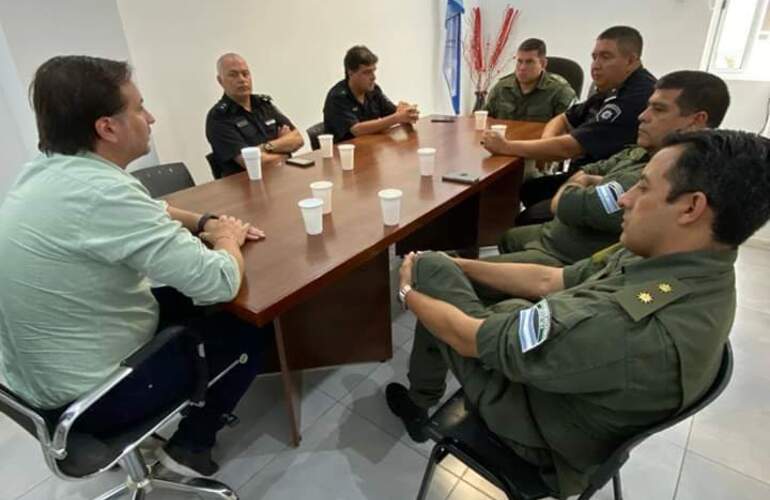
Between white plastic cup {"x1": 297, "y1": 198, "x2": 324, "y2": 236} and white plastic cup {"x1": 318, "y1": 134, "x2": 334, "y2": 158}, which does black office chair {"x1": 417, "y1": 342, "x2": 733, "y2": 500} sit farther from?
white plastic cup {"x1": 318, "y1": 134, "x2": 334, "y2": 158}

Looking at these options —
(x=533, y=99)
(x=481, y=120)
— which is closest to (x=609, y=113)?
(x=481, y=120)

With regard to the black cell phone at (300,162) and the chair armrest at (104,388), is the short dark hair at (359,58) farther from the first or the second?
the chair armrest at (104,388)

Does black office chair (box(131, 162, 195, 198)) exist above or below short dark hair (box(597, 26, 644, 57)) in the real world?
below

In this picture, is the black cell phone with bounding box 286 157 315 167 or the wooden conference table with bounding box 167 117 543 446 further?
the black cell phone with bounding box 286 157 315 167

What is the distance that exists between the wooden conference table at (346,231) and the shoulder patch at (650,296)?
28.9 inches

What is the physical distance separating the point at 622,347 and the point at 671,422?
6.4 inches

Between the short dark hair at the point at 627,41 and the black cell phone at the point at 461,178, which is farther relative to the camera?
the short dark hair at the point at 627,41

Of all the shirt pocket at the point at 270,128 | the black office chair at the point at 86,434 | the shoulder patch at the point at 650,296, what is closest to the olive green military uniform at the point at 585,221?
the shoulder patch at the point at 650,296

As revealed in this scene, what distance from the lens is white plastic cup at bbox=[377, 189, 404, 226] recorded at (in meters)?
1.48

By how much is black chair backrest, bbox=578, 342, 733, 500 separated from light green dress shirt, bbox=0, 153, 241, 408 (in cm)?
93

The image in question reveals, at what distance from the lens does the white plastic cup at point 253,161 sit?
6.56 feet

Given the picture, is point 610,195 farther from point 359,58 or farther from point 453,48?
point 453,48

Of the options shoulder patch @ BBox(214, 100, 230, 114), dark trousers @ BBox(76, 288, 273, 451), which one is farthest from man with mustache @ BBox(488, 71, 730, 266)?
shoulder patch @ BBox(214, 100, 230, 114)

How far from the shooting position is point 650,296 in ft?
2.77
